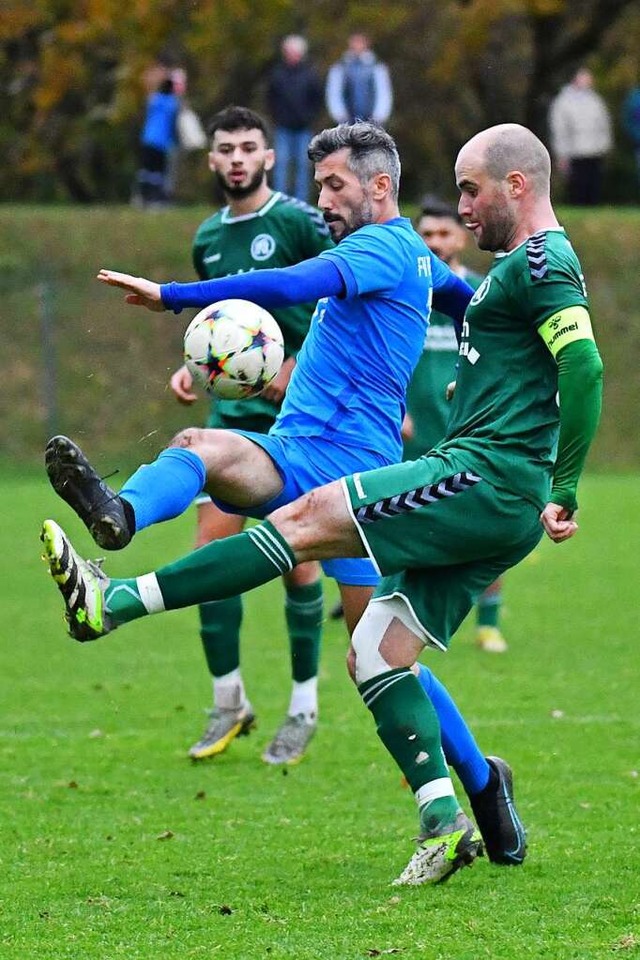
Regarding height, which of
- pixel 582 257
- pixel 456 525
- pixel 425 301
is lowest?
pixel 582 257

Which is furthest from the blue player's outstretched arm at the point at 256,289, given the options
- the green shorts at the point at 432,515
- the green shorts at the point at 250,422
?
the green shorts at the point at 250,422

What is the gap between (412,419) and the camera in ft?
33.2

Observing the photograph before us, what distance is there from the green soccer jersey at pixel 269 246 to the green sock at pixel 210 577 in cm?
245

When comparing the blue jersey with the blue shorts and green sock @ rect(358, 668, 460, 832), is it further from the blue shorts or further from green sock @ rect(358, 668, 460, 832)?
green sock @ rect(358, 668, 460, 832)

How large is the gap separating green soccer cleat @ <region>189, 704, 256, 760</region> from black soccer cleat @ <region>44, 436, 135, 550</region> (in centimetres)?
247

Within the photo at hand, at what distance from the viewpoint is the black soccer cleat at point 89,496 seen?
500 centimetres

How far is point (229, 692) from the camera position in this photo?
738 centimetres

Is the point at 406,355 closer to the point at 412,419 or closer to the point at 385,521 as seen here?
the point at 385,521

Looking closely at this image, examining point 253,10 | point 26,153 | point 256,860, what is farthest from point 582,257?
point 256,860

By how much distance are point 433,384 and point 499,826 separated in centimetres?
486

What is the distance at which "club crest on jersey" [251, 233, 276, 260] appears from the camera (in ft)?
24.7

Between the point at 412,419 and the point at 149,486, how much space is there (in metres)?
5.03

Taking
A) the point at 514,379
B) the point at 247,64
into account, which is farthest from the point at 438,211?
the point at 247,64

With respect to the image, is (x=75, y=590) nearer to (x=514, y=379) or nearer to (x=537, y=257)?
(x=514, y=379)
